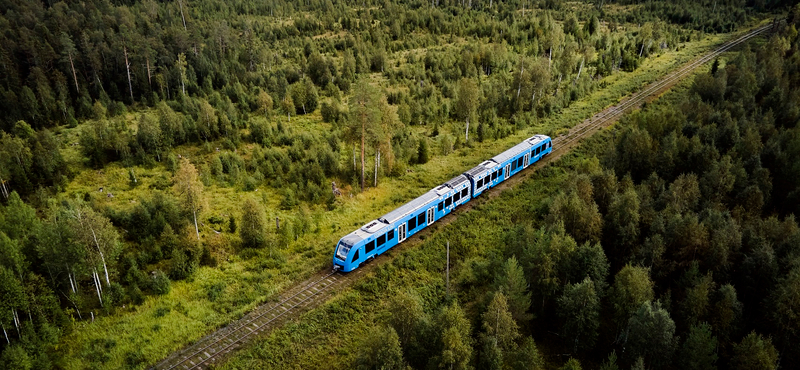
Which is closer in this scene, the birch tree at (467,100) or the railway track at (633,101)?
the birch tree at (467,100)

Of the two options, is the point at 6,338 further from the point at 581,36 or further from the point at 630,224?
the point at 581,36

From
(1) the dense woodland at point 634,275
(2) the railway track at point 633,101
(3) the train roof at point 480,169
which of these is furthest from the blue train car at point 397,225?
(2) the railway track at point 633,101

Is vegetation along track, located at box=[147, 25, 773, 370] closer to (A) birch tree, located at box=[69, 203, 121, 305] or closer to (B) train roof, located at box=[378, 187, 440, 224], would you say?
(B) train roof, located at box=[378, 187, 440, 224]

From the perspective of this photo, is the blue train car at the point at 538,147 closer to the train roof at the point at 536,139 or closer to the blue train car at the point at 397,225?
the train roof at the point at 536,139

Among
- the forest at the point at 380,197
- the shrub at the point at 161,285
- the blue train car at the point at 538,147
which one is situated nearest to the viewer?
the forest at the point at 380,197

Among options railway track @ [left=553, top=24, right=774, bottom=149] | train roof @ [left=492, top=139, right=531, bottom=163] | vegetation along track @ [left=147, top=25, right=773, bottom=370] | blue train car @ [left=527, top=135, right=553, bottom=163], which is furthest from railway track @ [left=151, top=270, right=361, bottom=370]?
railway track @ [left=553, top=24, right=774, bottom=149]

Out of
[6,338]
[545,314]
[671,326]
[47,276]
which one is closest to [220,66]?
[47,276]
